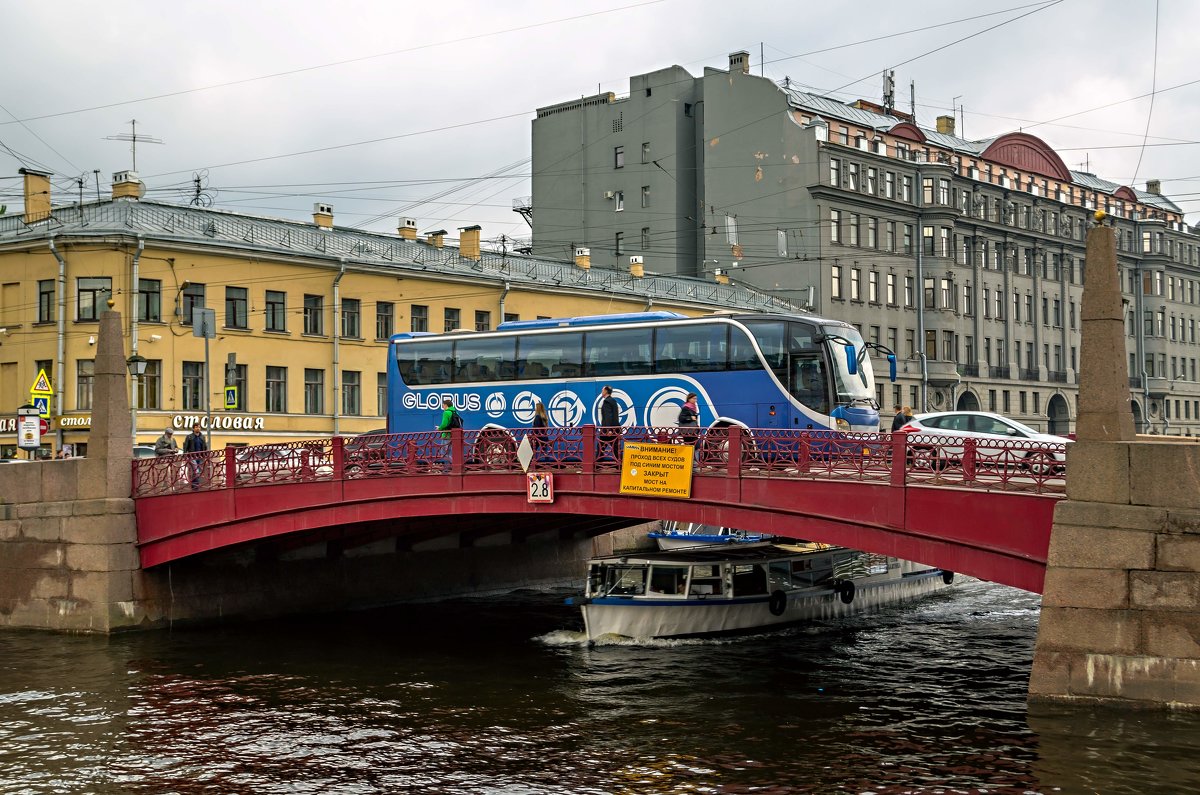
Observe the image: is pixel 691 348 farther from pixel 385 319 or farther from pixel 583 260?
pixel 583 260

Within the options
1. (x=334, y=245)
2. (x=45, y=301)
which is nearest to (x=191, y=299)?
(x=45, y=301)

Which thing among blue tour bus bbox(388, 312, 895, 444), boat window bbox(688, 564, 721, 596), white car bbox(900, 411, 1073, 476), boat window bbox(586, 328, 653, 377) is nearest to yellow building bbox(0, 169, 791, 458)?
blue tour bus bbox(388, 312, 895, 444)

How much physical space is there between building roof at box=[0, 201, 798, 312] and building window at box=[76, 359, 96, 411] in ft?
13.7

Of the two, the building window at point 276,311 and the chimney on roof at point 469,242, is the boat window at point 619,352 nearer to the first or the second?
the building window at point 276,311

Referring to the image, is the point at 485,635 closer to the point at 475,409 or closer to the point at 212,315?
the point at 475,409

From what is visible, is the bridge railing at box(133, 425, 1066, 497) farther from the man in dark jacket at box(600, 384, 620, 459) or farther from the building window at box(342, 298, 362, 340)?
the building window at box(342, 298, 362, 340)

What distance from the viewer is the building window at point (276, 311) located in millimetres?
46875

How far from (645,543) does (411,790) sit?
95.3 ft

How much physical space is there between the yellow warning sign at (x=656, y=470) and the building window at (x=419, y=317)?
1160 inches

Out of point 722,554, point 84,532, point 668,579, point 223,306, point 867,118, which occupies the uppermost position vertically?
point 867,118

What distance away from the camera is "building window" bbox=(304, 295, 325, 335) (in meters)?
48.1

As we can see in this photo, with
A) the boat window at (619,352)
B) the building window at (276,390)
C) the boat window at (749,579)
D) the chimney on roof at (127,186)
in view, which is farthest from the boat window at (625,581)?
the chimney on roof at (127,186)

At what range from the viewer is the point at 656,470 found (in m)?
22.5

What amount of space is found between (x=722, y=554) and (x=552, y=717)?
11282 millimetres
